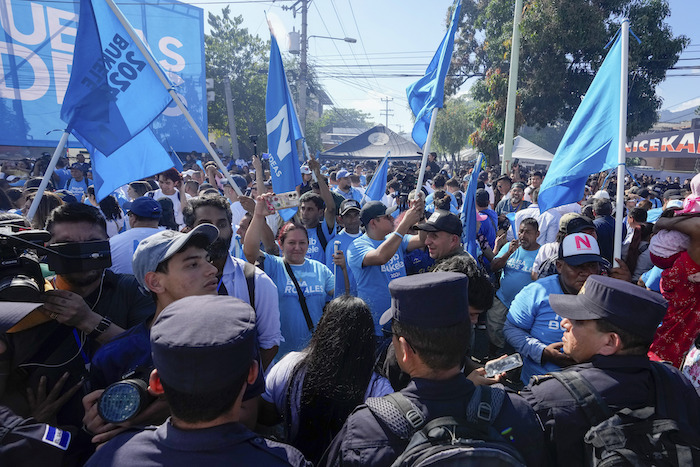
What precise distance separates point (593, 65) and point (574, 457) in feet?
61.1

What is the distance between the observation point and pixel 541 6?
1539cm

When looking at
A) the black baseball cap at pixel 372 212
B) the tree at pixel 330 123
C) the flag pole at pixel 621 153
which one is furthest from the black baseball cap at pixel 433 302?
the tree at pixel 330 123

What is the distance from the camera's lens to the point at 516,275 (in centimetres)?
421

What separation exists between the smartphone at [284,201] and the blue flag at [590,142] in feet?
7.68

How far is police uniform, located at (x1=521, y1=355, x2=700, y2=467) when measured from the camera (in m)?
1.58

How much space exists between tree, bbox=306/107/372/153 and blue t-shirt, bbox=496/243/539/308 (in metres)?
35.8

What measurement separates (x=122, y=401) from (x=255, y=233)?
1.82m

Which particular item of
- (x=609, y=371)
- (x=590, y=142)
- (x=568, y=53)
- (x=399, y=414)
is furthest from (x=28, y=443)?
(x=568, y=53)

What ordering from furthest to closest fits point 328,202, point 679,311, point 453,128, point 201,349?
point 453,128 → point 328,202 → point 679,311 → point 201,349

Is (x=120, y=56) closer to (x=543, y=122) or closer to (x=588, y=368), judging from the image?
(x=588, y=368)

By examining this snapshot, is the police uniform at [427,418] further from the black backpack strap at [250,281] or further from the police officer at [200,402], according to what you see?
the black backpack strap at [250,281]

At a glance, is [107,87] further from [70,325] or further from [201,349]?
[201,349]

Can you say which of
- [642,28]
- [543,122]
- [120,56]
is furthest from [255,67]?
[120,56]

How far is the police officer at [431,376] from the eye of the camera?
137 cm
